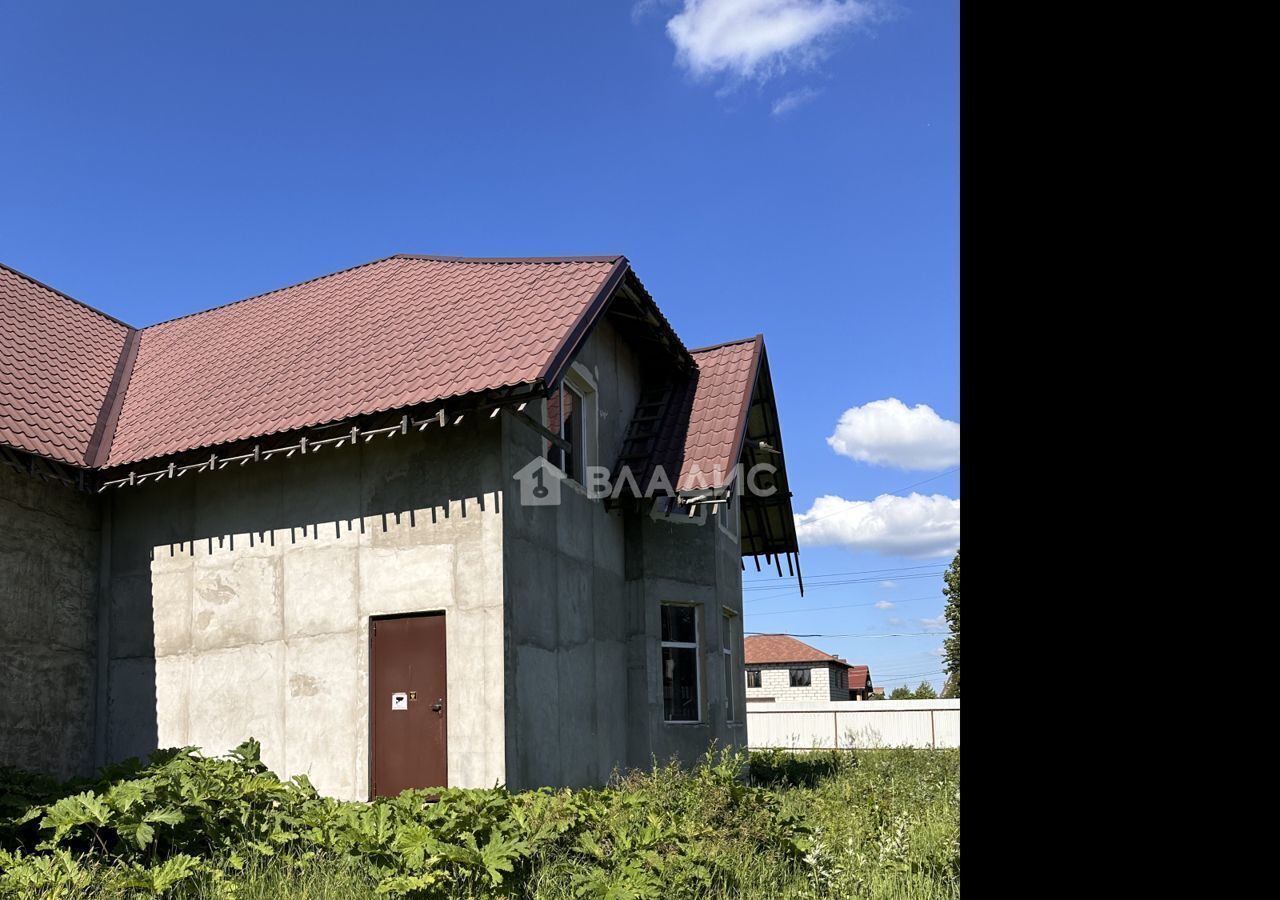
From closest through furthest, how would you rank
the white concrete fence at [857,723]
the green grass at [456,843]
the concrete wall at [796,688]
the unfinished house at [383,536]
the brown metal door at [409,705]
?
the green grass at [456,843], the brown metal door at [409,705], the unfinished house at [383,536], the white concrete fence at [857,723], the concrete wall at [796,688]

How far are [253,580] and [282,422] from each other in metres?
2.03

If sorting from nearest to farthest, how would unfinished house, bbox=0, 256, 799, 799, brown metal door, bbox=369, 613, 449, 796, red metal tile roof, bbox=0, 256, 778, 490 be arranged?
brown metal door, bbox=369, 613, 449, 796 < unfinished house, bbox=0, 256, 799, 799 < red metal tile roof, bbox=0, 256, 778, 490

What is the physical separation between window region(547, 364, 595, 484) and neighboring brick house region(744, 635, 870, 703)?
1622 inches

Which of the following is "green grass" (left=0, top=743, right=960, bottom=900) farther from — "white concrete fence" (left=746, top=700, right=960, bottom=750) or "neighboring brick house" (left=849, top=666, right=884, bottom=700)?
"neighboring brick house" (left=849, top=666, right=884, bottom=700)

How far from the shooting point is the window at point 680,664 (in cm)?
1525

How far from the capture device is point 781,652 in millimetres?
55219

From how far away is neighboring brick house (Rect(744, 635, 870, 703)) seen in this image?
176 ft

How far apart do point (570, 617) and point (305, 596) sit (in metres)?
3.17

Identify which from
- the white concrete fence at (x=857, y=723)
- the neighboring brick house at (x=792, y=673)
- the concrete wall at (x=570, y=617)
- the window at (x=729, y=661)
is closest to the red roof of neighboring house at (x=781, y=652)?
the neighboring brick house at (x=792, y=673)

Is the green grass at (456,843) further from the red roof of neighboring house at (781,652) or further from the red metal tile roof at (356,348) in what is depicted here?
the red roof of neighboring house at (781,652)

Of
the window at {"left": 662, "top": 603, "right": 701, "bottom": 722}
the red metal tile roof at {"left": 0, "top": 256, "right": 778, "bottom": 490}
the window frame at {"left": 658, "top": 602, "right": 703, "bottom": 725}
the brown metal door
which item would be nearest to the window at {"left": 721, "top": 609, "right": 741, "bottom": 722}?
the window frame at {"left": 658, "top": 602, "right": 703, "bottom": 725}

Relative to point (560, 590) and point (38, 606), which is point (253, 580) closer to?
point (38, 606)

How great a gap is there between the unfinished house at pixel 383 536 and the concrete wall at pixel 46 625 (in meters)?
0.03

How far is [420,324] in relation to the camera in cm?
1380
